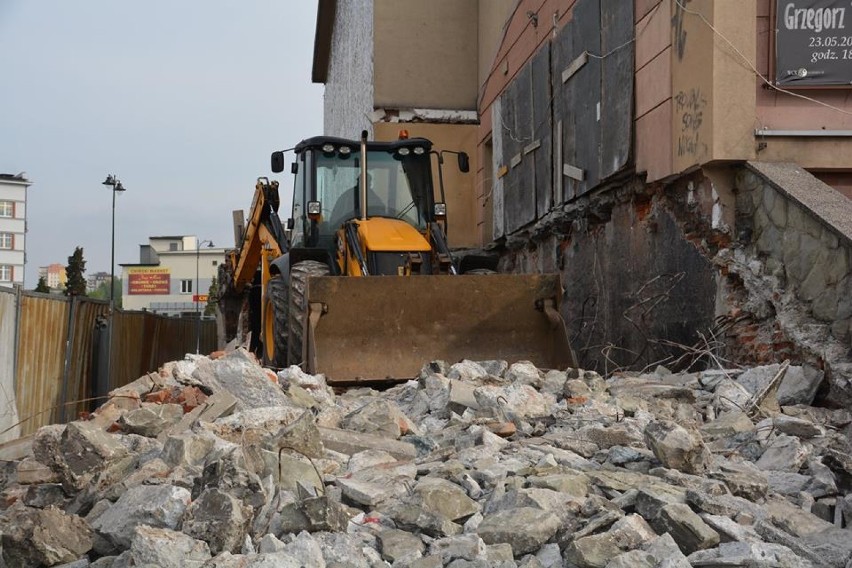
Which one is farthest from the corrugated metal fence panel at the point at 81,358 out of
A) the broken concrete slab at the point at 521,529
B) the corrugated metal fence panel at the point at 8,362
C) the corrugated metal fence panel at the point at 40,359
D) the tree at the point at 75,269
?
the tree at the point at 75,269

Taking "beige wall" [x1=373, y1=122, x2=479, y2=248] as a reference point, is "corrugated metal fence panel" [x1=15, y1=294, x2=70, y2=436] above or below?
below

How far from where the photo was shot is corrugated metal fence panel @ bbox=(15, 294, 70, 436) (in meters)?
8.61

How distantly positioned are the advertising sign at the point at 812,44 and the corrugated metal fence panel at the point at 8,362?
22.4 ft

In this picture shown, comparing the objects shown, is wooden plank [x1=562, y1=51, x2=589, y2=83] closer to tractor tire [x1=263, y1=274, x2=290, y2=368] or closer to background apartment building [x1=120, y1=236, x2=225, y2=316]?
tractor tire [x1=263, y1=274, x2=290, y2=368]

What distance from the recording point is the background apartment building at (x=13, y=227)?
8144cm

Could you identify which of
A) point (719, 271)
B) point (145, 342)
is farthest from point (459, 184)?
point (719, 271)

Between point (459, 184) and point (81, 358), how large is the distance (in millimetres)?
8472

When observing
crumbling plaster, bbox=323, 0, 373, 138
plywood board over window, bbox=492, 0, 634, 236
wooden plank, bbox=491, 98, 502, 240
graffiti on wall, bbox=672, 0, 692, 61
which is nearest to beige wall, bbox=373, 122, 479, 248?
wooden plank, bbox=491, 98, 502, 240

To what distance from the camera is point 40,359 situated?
923 cm

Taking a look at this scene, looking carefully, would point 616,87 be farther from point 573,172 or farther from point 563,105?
point 563,105

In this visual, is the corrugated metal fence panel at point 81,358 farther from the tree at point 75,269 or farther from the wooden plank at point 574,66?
the tree at point 75,269

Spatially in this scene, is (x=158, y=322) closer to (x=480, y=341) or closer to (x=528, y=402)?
(x=480, y=341)

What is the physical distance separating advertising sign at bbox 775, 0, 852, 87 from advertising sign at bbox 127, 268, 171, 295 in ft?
258

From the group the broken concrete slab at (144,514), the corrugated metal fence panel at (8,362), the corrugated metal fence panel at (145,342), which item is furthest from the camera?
the corrugated metal fence panel at (145,342)
